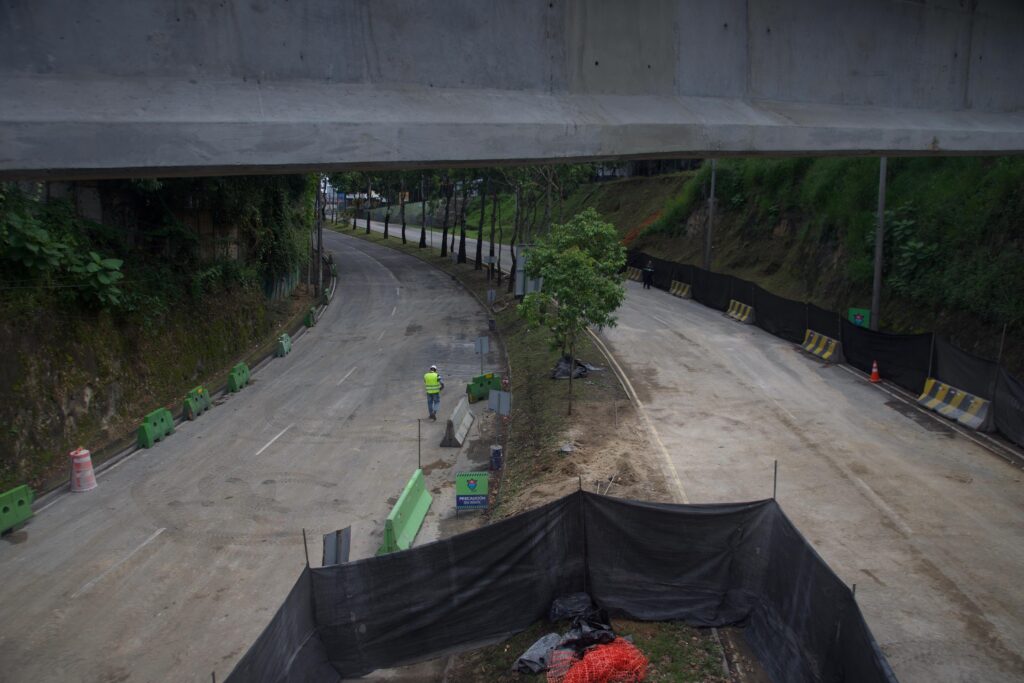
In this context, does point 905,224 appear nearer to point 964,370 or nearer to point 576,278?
point 964,370

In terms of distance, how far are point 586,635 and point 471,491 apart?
19.8 ft

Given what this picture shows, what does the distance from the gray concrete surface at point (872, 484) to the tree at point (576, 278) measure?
120 inches

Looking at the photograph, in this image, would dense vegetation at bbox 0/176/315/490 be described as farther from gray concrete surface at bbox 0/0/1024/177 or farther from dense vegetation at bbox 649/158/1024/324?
dense vegetation at bbox 649/158/1024/324

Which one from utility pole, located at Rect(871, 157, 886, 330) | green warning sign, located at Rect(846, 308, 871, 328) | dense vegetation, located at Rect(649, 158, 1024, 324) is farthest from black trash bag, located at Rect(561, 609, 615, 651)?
green warning sign, located at Rect(846, 308, 871, 328)

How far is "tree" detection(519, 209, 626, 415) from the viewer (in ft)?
66.4

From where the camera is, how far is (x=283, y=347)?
31891 mm

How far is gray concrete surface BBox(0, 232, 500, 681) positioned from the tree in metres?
4.25

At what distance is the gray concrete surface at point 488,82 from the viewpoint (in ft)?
17.8

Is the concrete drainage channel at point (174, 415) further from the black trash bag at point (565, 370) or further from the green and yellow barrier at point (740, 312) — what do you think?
the green and yellow barrier at point (740, 312)

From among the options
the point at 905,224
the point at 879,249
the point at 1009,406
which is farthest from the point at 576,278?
the point at 905,224

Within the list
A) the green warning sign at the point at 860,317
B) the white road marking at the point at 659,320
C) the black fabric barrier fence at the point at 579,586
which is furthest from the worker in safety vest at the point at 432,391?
the green warning sign at the point at 860,317

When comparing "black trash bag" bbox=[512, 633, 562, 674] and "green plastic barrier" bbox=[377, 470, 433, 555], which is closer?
"black trash bag" bbox=[512, 633, 562, 674]

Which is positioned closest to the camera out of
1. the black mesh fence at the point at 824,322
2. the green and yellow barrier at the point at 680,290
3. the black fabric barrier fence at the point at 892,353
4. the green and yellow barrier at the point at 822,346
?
the black fabric barrier fence at the point at 892,353

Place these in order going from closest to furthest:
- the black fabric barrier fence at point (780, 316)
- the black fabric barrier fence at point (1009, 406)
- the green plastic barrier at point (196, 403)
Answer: the black fabric barrier fence at point (1009, 406)
the green plastic barrier at point (196, 403)
the black fabric barrier fence at point (780, 316)
